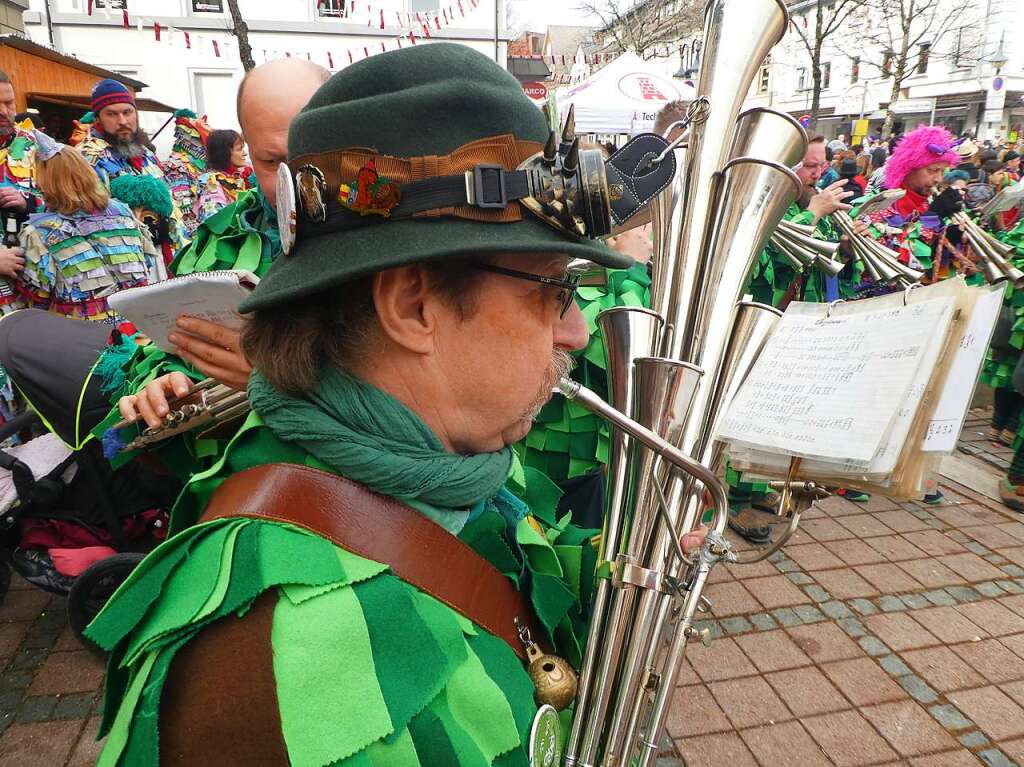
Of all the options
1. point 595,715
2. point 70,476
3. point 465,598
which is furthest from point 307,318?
point 70,476

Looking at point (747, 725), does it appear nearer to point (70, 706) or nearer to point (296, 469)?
point (296, 469)

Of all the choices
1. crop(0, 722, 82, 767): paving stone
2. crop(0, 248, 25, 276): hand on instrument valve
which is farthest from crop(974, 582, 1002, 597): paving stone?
crop(0, 248, 25, 276): hand on instrument valve

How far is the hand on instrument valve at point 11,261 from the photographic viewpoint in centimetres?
418

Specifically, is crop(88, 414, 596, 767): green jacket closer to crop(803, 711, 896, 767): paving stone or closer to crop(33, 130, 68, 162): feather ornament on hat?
crop(803, 711, 896, 767): paving stone

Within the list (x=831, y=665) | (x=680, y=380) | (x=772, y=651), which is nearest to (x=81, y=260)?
(x=680, y=380)

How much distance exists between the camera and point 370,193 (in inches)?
39.9

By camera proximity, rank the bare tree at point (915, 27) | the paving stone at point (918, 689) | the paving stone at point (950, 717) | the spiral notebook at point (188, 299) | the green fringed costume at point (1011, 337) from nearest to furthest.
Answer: the spiral notebook at point (188, 299), the paving stone at point (950, 717), the paving stone at point (918, 689), the green fringed costume at point (1011, 337), the bare tree at point (915, 27)

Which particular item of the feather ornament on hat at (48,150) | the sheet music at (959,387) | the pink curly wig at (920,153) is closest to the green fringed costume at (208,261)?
the sheet music at (959,387)

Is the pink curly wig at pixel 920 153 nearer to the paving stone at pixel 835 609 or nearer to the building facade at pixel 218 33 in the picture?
the paving stone at pixel 835 609

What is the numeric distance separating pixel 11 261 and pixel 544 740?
455 centimetres

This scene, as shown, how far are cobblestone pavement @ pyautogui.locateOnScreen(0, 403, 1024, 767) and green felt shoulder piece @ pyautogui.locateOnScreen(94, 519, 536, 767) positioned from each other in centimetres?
199

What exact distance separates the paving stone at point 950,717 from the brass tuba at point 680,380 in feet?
6.31

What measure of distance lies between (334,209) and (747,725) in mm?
2617

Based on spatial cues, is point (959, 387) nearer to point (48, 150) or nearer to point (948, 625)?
point (948, 625)
